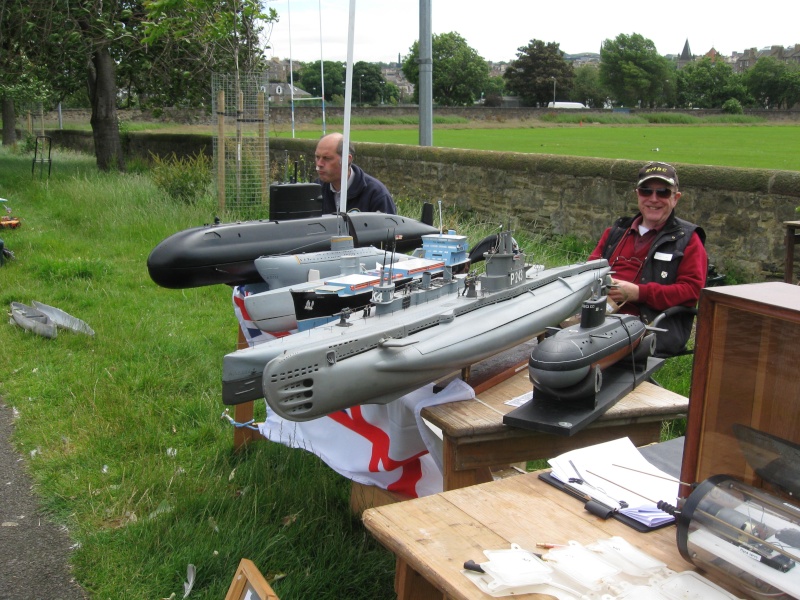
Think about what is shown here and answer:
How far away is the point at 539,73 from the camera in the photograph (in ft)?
291

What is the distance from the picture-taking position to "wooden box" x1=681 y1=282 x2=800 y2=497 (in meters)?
1.63

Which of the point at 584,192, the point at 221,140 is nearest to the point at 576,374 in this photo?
the point at 584,192

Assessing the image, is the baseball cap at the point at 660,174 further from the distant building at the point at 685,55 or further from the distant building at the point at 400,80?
the distant building at the point at 685,55

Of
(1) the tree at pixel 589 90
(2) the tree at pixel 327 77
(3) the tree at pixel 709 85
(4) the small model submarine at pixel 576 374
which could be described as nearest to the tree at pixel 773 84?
(3) the tree at pixel 709 85

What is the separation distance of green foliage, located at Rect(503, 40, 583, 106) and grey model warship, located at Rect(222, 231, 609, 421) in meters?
90.1

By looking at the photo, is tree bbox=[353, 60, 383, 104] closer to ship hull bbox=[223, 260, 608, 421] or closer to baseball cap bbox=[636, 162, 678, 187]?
baseball cap bbox=[636, 162, 678, 187]

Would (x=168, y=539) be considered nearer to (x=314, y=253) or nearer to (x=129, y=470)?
(x=129, y=470)

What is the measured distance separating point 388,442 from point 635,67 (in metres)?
100.0

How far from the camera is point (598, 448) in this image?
2.30 m

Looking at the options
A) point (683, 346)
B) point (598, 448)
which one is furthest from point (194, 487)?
point (683, 346)

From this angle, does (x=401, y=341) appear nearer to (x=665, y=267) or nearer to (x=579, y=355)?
(x=579, y=355)

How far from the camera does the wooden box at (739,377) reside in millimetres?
1633

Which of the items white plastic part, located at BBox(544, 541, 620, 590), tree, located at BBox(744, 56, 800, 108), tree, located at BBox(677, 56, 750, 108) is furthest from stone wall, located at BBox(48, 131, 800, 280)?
tree, located at BBox(677, 56, 750, 108)

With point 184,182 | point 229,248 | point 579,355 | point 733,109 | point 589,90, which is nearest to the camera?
point 579,355
